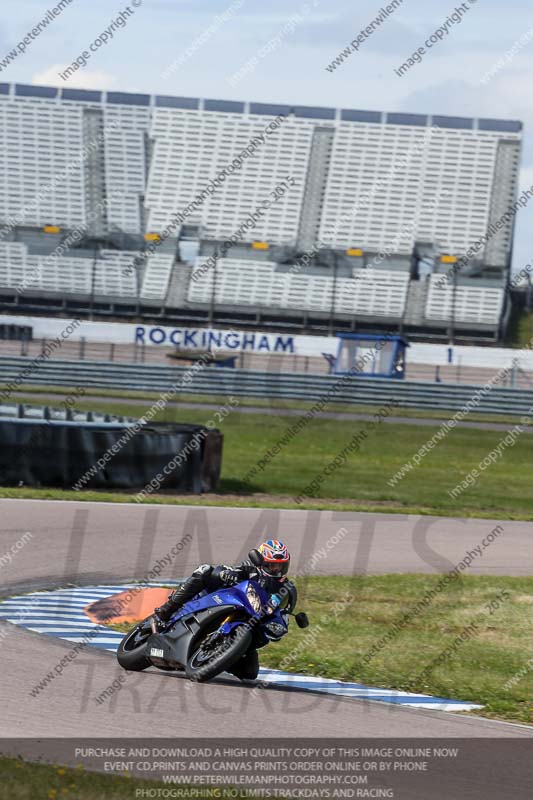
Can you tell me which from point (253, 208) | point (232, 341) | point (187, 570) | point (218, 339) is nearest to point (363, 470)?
point (187, 570)

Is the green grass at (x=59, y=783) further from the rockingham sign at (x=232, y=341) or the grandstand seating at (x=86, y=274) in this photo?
the grandstand seating at (x=86, y=274)

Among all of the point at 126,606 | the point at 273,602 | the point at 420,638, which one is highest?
the point at 273,602

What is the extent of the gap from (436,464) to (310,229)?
3089 cm

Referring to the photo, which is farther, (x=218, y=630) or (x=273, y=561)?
(x=273, y=561)

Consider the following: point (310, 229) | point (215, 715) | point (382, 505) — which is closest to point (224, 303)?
point (310, 229)

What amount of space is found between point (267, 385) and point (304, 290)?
17334 millimetres

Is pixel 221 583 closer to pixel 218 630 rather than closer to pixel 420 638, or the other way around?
pixel 218 630

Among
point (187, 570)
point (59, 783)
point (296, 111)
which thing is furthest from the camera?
point (296, 111)

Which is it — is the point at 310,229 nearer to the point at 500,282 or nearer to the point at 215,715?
the point at 500,282

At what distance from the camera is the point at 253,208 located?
5512cm

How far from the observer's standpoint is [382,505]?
20.3 m

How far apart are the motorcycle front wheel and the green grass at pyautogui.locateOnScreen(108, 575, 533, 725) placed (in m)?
1.49

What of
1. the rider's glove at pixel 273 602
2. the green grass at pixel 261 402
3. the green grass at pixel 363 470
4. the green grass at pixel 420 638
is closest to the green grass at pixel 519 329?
the green grass at pixel 261 402

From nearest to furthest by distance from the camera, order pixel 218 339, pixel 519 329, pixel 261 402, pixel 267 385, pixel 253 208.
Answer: pixel 261 402, pixel 267 385, pixel 218 339, pixel 519 329, pixel 253 208
